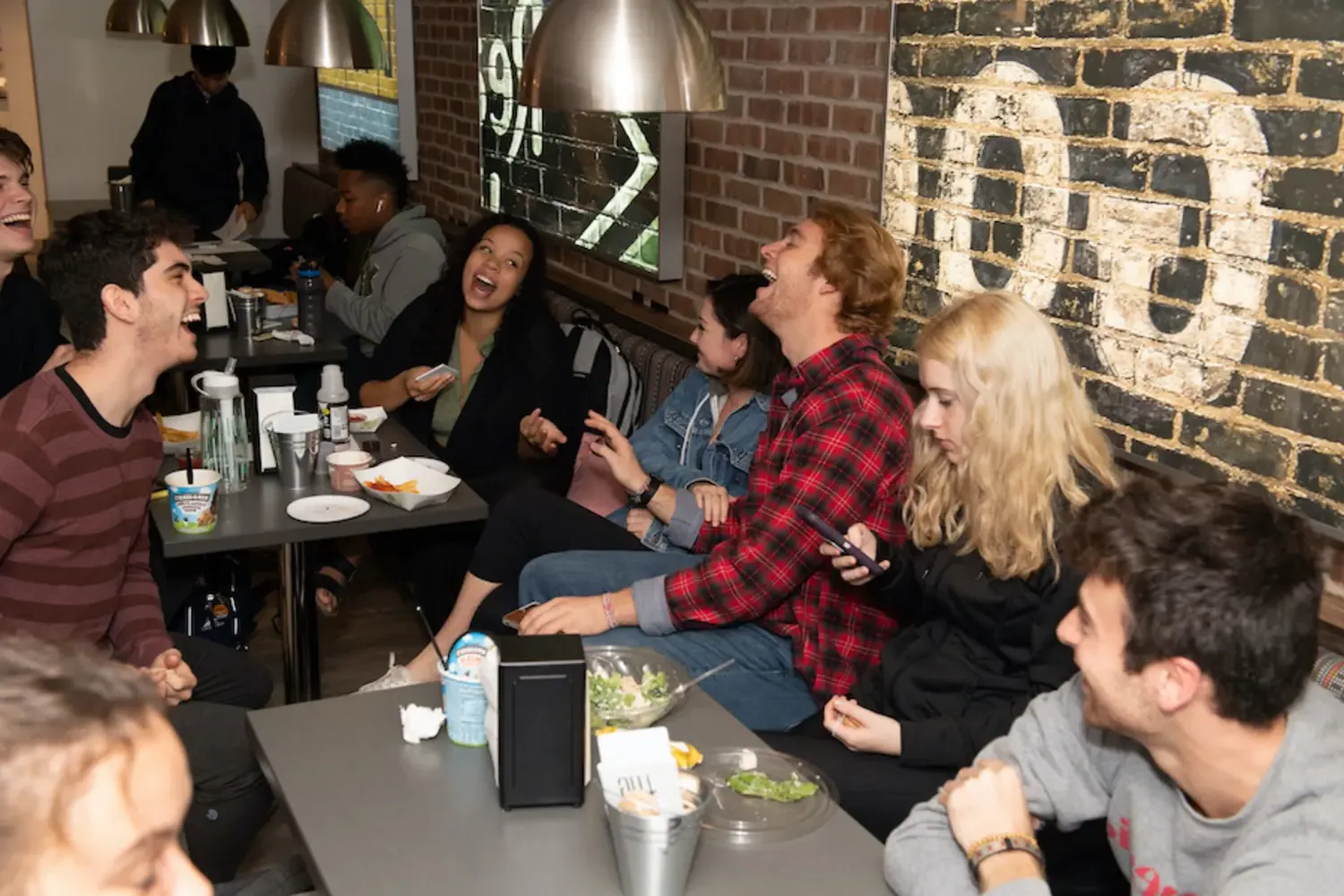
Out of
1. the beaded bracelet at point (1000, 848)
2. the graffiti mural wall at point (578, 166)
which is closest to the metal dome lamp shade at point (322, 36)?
the graffiti mural wall at point (578, 166)

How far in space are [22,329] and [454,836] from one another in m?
2.53

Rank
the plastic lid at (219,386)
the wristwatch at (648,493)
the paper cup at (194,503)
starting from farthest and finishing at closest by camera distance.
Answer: the wristwatch at (648,493) < the plastic lid at (219,386) < the paper cup at (194,503)

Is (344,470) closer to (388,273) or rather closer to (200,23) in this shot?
(388,273)

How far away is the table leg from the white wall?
20.1 feet

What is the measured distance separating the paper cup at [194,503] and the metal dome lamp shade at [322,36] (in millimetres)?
2056

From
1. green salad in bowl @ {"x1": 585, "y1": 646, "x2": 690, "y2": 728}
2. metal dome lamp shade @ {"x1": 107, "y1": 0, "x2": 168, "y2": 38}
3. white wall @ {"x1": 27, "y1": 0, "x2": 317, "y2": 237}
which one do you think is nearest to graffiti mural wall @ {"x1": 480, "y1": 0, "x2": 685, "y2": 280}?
metal dome lamp shade @ {"x1": 107, "y1": 0, "x2": 168, "y2": 38}

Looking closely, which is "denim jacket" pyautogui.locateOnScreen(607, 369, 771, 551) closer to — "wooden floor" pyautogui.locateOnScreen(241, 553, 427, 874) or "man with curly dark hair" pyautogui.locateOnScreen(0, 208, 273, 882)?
"wooden floor" pyautogui.locateOnScreen(241, 553, 427, 874)

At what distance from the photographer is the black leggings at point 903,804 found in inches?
78.0

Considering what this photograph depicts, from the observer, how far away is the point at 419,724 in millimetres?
1861

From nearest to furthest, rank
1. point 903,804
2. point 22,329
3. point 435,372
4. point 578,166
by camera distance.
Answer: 1. point 903,804
2. point 22,329
3. point 435,372
4. point 578,166

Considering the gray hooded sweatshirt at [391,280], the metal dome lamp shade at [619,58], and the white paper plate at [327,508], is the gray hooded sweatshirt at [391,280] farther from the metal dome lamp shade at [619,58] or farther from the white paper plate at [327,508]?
the metal dome lamp shade at [619,58]

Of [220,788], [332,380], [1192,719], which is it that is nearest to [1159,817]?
[1192,719]

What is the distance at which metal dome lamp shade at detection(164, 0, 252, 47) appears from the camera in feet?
16.7

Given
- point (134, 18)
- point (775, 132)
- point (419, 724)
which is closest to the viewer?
point (419, 724)
